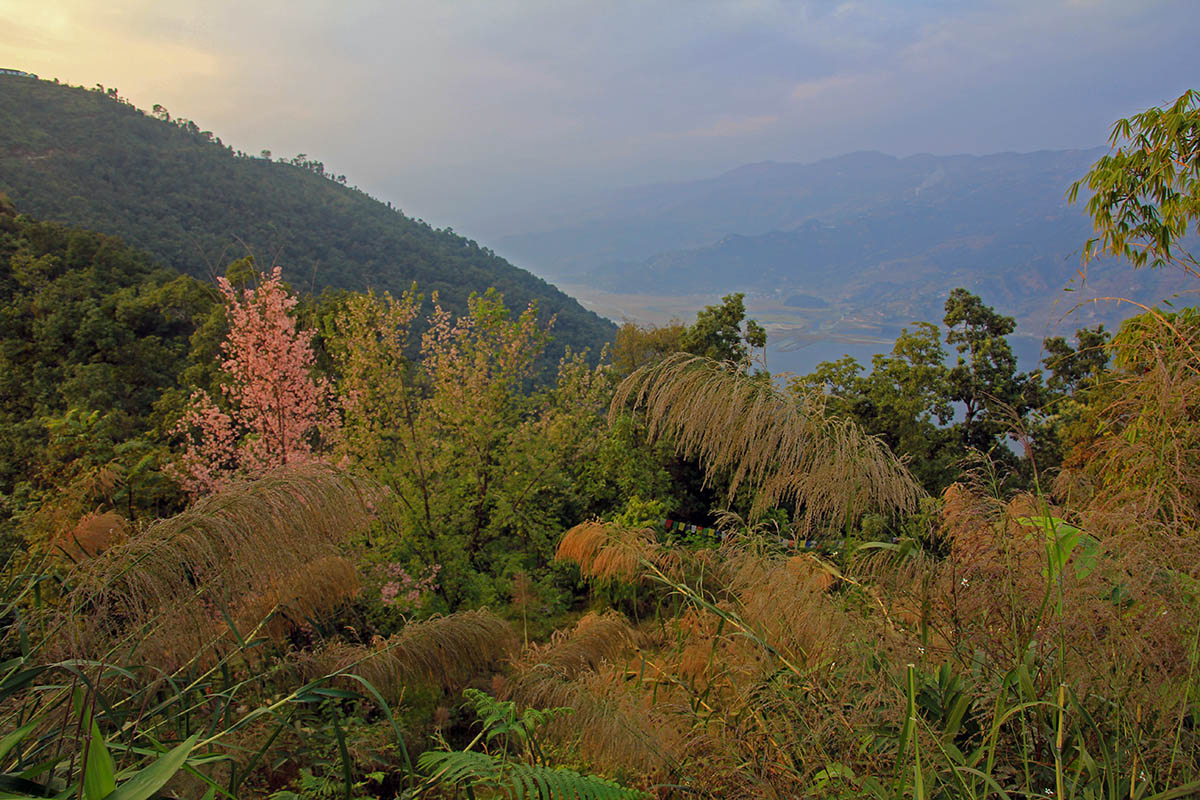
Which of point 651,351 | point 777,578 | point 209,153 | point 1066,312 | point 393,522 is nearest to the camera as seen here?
point 1066,312

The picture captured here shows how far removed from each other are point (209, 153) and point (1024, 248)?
112449mm

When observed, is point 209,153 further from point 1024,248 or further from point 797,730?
point 1024,248

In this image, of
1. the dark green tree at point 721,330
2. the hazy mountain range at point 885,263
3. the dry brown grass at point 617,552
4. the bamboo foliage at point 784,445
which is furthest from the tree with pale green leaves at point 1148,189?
the hazy mountain range at point 885,263

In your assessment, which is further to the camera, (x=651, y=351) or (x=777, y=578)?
(x=651, y=351)

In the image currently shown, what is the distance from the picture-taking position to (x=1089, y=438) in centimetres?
878

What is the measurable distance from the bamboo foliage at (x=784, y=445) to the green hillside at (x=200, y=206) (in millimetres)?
33328

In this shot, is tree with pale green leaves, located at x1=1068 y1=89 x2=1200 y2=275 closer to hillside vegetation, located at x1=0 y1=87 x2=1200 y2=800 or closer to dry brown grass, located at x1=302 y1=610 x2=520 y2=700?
hillside vegetation, located at x1=0 y1=87 x2=1200 y2=800

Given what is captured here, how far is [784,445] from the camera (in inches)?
144

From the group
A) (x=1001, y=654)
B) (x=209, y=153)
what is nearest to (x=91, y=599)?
(x=1001, y=654)

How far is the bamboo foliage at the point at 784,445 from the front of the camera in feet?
11.3

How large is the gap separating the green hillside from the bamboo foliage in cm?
3333

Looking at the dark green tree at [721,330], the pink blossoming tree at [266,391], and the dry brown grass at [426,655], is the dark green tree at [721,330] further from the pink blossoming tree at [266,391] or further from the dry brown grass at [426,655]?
the dry brown grass at [426,655]

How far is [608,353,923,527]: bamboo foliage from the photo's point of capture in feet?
11.3

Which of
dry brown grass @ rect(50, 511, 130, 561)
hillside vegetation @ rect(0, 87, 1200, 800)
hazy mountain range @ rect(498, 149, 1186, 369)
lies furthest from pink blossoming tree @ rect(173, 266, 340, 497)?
hazy mountain range @ rect(498, 149, 1186, 369)
